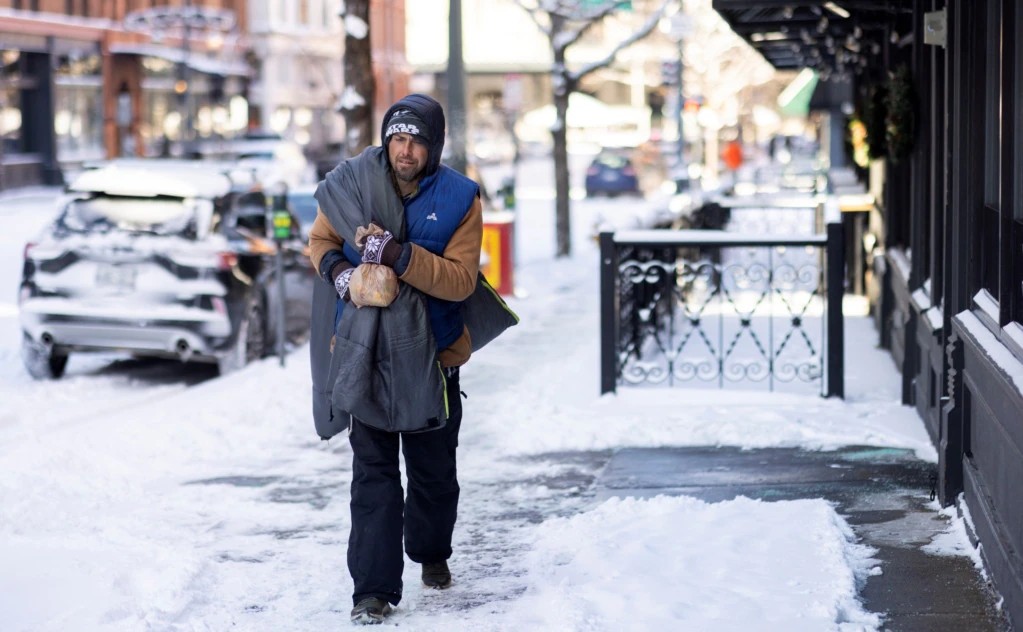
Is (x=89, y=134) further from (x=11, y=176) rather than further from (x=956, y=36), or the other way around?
(x=956, y=36)

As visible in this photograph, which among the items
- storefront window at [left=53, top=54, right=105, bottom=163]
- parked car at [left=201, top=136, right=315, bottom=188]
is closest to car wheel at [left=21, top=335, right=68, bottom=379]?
parked car at [left=201, top=136, right=315, bottom=188]

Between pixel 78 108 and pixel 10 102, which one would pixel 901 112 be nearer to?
pixel 10 102

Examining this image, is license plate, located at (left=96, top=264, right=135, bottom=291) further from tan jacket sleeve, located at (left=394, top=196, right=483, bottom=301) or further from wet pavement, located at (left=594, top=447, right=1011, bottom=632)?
tan jacket sleeve, located at (left=394, top=196, right=483, bottom=301)

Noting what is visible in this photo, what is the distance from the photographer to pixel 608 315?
9844 millimetres

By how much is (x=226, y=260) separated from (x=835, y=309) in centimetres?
461

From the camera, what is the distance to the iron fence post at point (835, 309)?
952 centimetres

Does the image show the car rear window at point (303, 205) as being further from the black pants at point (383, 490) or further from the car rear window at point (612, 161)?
the car rear window at point (612, 161)

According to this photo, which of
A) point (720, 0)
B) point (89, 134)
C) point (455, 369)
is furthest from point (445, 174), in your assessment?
point (89, 134)

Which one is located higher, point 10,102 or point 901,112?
point 10,102

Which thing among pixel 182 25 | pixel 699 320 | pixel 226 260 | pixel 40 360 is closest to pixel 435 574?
pixel 699 320

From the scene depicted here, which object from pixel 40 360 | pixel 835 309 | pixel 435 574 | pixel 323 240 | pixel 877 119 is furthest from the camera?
pixel 40 360

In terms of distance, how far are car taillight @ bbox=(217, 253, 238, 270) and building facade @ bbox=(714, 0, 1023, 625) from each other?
4.04m

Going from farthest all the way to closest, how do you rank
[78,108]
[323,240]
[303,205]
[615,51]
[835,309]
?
[78,108] → [615,51] → [303,205] → [835,309] → [323,240]

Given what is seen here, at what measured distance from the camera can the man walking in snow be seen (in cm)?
532
